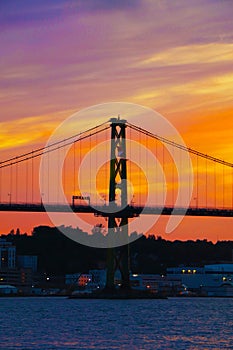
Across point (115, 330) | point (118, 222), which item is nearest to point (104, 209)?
point (118, 222)

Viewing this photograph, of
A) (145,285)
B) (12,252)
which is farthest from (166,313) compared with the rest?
(12,252)

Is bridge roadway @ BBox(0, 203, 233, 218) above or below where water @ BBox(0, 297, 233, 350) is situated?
above

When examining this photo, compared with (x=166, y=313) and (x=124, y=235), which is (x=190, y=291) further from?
(x=166, y=313)

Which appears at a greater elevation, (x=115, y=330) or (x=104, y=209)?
(x=104, y=209)

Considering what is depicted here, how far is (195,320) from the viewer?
196 ft

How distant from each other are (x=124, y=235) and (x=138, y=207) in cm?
259

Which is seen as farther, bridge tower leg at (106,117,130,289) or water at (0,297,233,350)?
bridge tower leg at (106,117,130,289)

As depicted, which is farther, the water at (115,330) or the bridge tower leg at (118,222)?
the bridge tower leg at (118,222)

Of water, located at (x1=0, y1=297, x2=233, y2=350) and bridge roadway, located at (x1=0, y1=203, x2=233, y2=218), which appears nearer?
water, located at (x1=0, y1=297, x2=233, y2=350)

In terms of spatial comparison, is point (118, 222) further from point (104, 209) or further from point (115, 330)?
point (115, 330)

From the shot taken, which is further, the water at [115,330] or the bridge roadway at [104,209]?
the bridge roadway at [104,209]

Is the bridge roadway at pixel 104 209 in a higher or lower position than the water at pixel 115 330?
higher

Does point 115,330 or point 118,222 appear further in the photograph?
point 118,222

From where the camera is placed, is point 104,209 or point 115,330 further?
point 104,209
